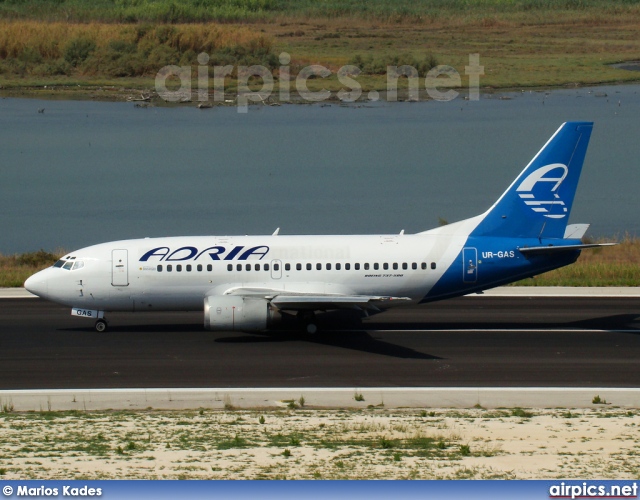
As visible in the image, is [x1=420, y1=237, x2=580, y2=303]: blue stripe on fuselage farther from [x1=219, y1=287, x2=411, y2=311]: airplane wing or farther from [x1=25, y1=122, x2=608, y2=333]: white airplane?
[x1=219, y1=287, x2=411, y2=311]: airplane wing

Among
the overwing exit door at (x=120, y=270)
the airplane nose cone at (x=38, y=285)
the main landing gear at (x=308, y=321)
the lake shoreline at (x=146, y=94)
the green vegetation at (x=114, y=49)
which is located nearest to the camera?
the main landing gear at (x=308, y=321)

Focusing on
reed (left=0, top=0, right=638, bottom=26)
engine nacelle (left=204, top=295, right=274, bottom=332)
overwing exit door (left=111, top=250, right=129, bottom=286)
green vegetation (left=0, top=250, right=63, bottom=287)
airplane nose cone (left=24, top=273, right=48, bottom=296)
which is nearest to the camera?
engine nacelle (left=204, top=295, right=274, bottom=332)

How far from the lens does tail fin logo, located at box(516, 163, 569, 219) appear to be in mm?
37031

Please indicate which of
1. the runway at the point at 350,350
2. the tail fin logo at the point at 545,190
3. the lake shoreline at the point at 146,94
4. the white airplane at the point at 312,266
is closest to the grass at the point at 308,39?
the lake shoreline at the point at 146,94

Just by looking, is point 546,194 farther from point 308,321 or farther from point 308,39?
point 308,39

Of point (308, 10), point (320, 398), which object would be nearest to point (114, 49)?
point (308, 10)

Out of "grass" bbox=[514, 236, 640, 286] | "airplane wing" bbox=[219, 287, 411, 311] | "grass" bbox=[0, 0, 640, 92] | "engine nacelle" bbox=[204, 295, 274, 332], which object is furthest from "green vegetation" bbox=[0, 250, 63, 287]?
A: "grass" bbox=[0, 0, 640, 92]

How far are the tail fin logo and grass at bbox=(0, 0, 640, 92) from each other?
7265 centimetres

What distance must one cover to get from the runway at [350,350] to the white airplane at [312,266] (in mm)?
1364

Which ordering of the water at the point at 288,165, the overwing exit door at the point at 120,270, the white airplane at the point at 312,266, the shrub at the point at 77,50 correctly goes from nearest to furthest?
the white airplane at the point at 312,266
the overwing exit door at the point at 120,270
the water at the point at 288,165
the shrub at the point at 77,50

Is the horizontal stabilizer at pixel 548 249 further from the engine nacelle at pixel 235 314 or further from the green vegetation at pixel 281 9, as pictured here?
the green vegetation at pixel 281 9

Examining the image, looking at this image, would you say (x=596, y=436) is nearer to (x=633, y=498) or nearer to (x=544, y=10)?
(x=633, y=498)

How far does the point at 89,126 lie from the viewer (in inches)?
3797

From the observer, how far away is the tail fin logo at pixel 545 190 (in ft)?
121
